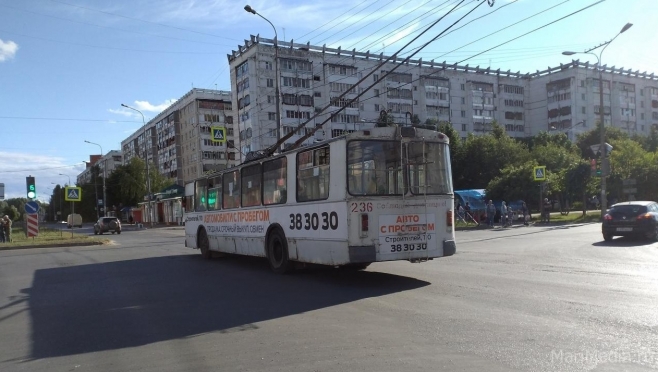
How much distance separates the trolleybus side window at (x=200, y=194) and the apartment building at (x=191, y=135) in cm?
6428

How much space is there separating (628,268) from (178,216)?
61.3m

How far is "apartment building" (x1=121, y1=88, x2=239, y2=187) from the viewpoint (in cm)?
9262

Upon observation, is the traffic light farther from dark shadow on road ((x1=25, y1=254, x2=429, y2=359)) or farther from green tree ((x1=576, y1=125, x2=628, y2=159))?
green tree ((x1=576, y1=125, x2=628, y2=159))

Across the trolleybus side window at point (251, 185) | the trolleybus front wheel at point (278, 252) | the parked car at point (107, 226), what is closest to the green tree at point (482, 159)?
the parked car at point (107, 226)

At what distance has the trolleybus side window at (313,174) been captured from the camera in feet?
35.1

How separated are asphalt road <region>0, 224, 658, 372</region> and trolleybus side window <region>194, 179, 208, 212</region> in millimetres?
4354

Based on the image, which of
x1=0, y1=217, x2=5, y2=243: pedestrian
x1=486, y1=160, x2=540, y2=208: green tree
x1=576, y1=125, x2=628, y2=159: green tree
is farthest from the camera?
x1=576, y1=125, x2=628, y2=159: green tree

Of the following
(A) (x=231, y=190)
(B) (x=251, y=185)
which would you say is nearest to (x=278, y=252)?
(B) (x=251, y=185)

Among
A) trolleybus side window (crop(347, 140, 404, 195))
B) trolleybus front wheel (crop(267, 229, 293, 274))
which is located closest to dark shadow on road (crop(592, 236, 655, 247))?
trolleybus side window (crop(347, 140, 404, 195))

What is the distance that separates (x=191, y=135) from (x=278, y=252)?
88.9 metres

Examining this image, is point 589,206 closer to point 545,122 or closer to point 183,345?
point 545,122

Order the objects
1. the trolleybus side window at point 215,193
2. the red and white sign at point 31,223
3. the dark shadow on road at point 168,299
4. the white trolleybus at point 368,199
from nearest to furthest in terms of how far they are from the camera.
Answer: the dark shadow on road at point 168,299, the white trolleybus at point 368,199, the trolleybus side window at point 215,193, the red and white sign at point 31,223

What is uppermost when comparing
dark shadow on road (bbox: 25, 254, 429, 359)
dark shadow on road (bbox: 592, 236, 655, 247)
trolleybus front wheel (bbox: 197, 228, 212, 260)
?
trolleybus front wheel (bbox: 197, 228, 212, 260)

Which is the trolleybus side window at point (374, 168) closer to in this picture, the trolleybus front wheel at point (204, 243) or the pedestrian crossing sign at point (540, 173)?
the trolleybus front wheel at point (204, 243)
